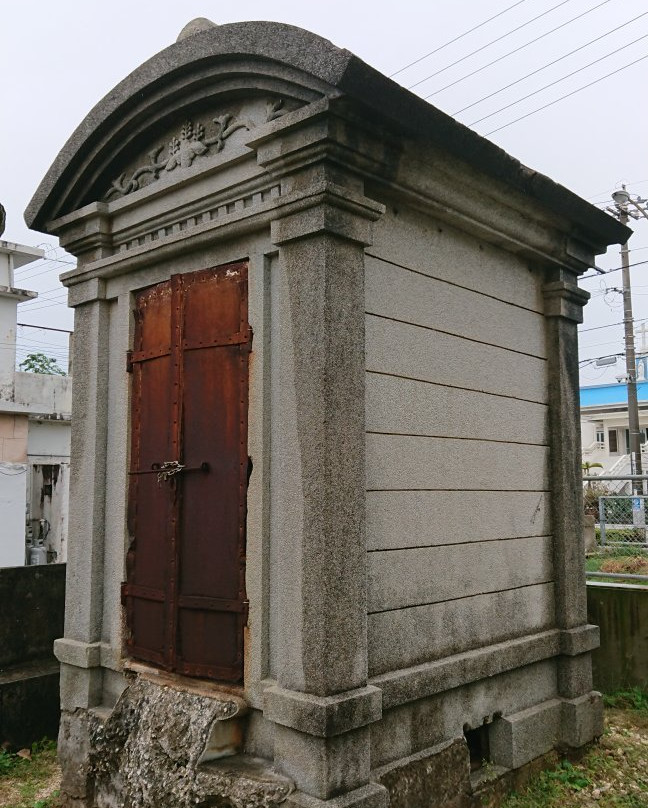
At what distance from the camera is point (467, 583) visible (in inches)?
176

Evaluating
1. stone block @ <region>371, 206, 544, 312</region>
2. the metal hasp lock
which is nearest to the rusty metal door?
the metal hasp lock

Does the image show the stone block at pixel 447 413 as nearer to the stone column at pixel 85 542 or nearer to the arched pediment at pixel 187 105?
the arched pediment at pixel 187 105

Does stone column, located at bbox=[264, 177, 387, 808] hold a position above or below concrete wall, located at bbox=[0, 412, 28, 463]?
below

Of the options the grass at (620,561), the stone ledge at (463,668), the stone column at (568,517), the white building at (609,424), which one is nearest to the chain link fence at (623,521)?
the grass at (620,561)

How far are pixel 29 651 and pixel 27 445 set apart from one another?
8935mm

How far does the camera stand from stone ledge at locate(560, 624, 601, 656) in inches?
200

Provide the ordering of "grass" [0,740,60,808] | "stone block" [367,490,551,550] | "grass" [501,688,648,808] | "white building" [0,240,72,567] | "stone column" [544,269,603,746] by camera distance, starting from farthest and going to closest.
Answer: "white building" [0,240,72,567], "stone column" [544,269,603,746], "grass" [0,740,60,808], "grass" [501,688,648,808], "stone block" [367,490,551,550]

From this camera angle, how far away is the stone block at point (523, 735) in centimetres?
457

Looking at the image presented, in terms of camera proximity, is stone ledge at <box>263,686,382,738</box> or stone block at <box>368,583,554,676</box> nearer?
stone ledge at <box>263,686,382,738</box>

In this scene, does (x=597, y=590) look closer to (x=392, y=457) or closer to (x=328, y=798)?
(x=392, y=457)

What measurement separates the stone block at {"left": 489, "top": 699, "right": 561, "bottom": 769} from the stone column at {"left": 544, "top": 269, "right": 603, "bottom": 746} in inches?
7.2

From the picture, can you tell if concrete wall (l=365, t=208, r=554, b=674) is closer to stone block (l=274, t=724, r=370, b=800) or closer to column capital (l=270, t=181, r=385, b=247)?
column capital (l=270, t=181, r=385, b=247)

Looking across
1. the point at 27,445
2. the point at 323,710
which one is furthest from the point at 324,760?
the point at 27,445

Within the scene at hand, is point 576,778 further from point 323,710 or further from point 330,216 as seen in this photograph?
point 330,216
